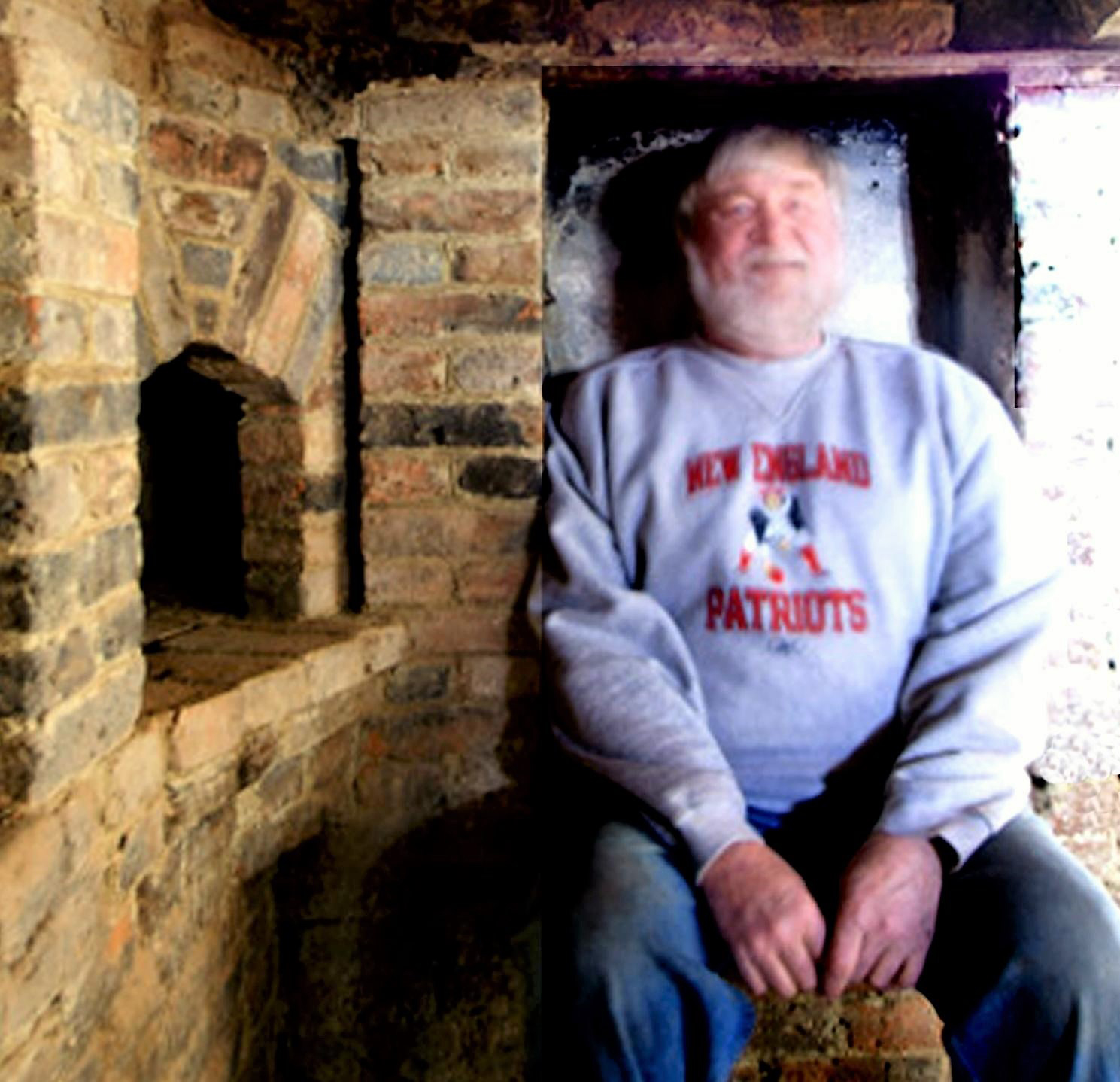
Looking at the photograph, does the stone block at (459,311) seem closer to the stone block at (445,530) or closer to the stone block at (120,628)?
the stone block at (445,530)

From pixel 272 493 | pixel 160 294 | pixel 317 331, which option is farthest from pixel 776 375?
pixel 160 294

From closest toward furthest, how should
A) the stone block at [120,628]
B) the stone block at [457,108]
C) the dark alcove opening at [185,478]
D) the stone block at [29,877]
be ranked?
1. the stone block at [29,877]
2. the stone block at [120,628]
3. the stone block at [457,108]
4. the dark alcove opening at [185,478]

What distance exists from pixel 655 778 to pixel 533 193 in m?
1.01

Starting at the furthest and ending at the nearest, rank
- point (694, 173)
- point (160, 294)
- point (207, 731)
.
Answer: point (694, 173)
point (160, 294)
point (207, 731)

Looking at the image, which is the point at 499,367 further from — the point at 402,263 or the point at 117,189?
the point at 117,189

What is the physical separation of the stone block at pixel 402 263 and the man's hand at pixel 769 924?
1110mm

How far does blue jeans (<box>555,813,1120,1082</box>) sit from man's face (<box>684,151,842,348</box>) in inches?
37.6

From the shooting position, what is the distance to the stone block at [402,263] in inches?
80.0

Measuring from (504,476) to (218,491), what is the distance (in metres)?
0.89

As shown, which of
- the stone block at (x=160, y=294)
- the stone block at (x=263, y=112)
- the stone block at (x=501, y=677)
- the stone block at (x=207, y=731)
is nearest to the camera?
the stone block at (x=207, y=731)

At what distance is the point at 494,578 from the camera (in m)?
2.08

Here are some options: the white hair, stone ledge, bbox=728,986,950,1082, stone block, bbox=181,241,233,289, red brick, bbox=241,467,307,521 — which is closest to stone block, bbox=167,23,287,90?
stone block, bbox=181,241,233,289

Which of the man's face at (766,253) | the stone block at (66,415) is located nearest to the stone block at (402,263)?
the man's face at (766,253)

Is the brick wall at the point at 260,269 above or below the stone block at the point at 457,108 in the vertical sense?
below
